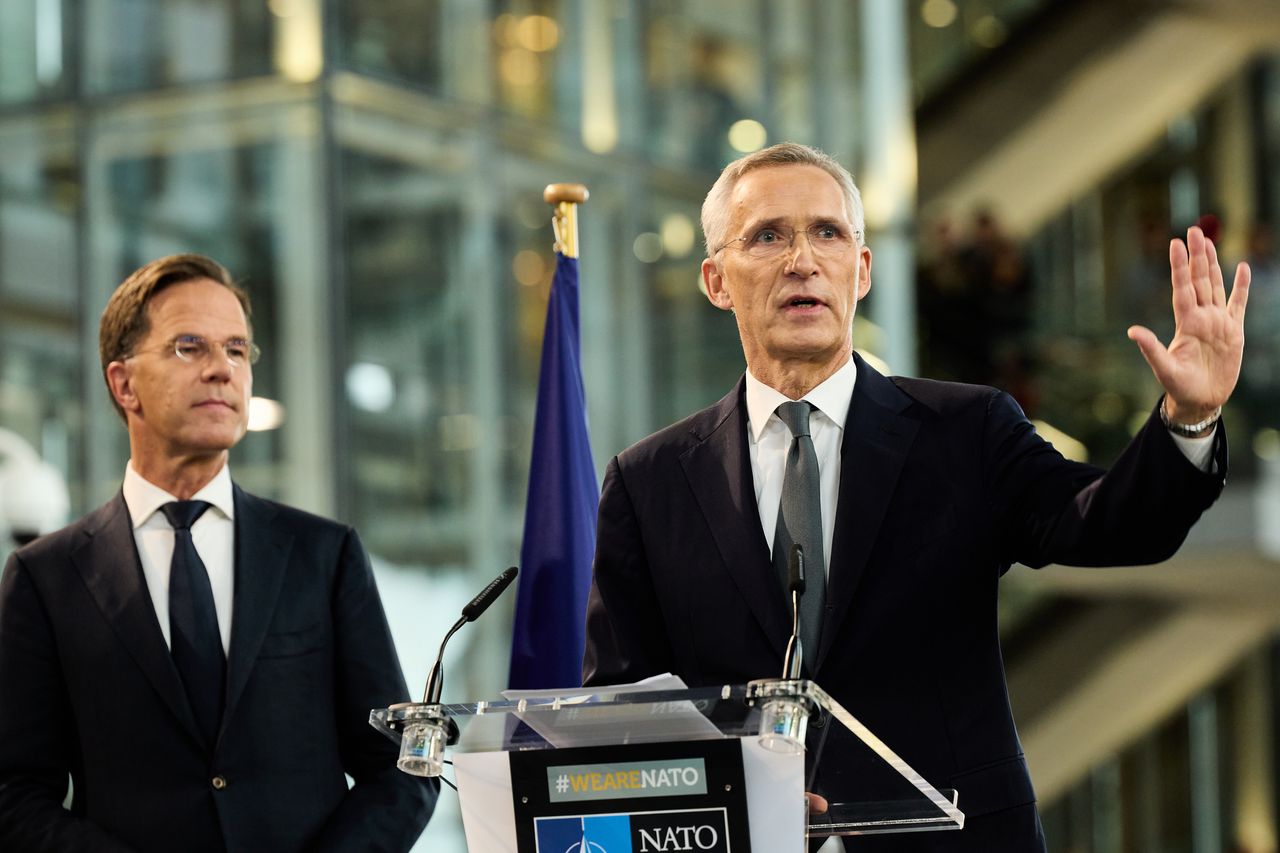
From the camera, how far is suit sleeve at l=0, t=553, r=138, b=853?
10.4 feet

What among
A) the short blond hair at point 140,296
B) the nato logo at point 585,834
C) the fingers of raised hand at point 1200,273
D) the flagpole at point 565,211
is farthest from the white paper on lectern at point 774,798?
the flagpole at point 565,211

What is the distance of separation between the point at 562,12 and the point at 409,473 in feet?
9.90

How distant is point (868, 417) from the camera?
2.94 metres

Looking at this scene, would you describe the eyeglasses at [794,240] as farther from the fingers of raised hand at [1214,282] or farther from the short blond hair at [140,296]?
the short blond hair at [140,296]

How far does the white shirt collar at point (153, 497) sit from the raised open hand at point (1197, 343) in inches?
68.4

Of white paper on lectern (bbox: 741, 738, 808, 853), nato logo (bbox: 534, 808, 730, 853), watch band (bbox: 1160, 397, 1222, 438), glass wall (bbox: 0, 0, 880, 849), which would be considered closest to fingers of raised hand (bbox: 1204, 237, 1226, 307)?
watch band (bbox: 1160, 397, 1222, 438)

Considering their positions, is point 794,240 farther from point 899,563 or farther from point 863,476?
point 899,563

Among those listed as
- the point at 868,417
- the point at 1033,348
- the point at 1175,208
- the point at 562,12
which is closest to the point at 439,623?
the point at 562,12

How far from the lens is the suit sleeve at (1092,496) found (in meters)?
2.47

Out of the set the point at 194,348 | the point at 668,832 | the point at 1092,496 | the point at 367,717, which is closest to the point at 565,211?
the point at 194,348

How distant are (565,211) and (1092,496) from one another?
196cm

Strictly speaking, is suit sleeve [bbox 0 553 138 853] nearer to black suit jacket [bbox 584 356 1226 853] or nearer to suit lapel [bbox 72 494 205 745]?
suit lapel [bbox 72 494 205 745]

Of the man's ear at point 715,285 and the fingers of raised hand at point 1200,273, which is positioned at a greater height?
the man's ear at point 715,285

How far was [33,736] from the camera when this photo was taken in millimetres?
3273
